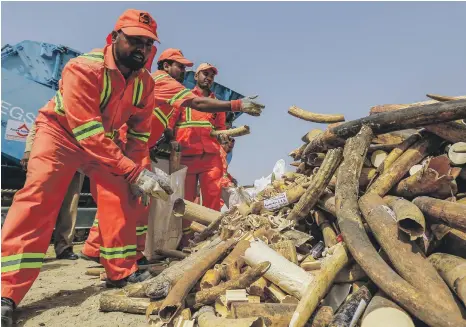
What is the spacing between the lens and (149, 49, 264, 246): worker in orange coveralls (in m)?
4.69

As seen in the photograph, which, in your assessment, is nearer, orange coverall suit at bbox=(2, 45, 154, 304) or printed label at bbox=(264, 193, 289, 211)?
orange coverall suit at bbox=(2, 45, 154, 304)

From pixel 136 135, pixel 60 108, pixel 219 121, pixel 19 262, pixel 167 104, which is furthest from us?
pixel 219 121

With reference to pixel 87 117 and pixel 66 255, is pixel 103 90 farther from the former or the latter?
pixel 66 255

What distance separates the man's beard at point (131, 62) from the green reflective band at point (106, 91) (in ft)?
0.55

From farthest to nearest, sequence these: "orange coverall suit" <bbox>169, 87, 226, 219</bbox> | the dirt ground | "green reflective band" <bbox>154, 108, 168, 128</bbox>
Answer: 1. "orange coverall suit" <bbox>169, 87, 226, 219</bbox>
2. "green reflective band" <bbox>154, 108, 168, 128</bbox>
3. the dirt ground

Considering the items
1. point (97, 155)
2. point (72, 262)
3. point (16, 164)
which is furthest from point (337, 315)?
point (16, 164)

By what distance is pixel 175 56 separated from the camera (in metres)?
5.11

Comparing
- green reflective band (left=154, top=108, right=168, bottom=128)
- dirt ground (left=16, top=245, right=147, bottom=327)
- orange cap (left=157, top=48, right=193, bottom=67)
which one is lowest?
dirt ground (left=16, top=245, right=147, bottom=327)

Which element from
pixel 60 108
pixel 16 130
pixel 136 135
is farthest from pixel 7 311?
pixel 16 130

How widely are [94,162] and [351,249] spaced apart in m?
2.03

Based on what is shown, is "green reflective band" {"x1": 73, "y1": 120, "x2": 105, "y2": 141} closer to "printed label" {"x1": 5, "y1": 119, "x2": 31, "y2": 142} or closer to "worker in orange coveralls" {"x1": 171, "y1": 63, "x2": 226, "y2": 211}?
"worker in orange coveralls" {"x1": 171, "y1": 63, "x2": 226, "y2": 211}

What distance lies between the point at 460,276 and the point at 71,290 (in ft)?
9.10

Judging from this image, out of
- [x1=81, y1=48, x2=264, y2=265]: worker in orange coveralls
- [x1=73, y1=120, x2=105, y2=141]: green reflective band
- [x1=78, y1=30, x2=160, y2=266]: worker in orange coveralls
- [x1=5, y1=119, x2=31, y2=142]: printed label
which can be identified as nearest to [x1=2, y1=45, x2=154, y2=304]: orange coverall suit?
[x1=73, y1=120, x2=105, y2=141]: green reflective band

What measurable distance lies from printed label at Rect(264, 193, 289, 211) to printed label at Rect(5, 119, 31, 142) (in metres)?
4.04
